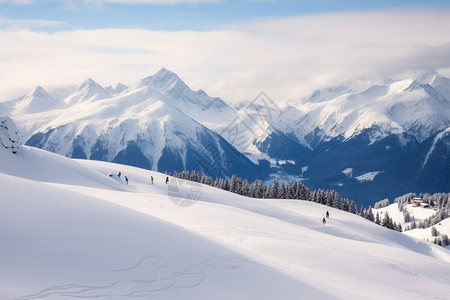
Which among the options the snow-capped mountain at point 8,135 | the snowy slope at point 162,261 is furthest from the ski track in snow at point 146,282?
the snow-capped mountain at point 8,135

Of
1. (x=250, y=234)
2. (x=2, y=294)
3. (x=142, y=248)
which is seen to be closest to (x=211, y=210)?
(x=250, y=234)

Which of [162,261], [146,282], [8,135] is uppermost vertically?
[8,135]

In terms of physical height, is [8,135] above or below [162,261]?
above

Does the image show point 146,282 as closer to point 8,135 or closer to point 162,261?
point 162,261

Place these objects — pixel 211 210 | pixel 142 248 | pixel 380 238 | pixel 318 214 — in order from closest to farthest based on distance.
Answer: pixel 142 248 < pixel 211 210 < pixel 380 238 < pixel 318 214

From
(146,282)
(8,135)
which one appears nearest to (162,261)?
(146,282)

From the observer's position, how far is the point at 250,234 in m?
27.7

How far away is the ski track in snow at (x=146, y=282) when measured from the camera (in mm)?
10914

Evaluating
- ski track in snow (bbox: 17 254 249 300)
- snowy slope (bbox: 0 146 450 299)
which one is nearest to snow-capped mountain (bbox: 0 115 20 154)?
snowy slope (bbox: 0 146 450 299)

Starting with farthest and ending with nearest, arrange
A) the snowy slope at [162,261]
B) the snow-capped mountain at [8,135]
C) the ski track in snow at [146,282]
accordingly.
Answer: the snow-capped mountain at [8,135]
the snowy slope at [162,261]
the ski track in snow at [146,282]

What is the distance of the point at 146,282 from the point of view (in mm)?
12867

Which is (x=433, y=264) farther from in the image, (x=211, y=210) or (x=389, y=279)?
(x=211, y=210)

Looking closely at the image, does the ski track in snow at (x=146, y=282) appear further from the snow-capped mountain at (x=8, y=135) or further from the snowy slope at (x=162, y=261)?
the snow-capped mountain at (x=8, y=135)

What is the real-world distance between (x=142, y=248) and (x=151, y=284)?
106 inches
